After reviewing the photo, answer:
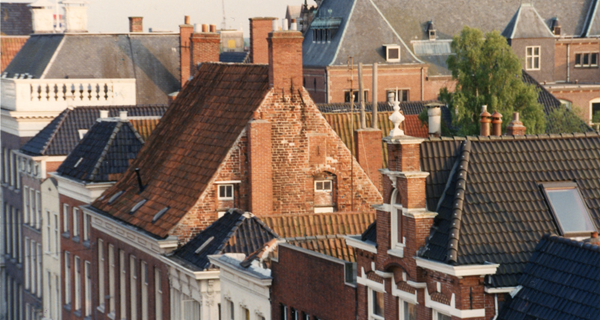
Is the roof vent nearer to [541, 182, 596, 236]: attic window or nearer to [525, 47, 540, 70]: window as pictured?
[541, 182, 596, 236]: attic window

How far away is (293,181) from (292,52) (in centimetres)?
396

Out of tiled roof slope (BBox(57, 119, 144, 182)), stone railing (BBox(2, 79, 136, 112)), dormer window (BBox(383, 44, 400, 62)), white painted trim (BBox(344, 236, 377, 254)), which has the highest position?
dormer window (BBox(383, 44, 400, 62))

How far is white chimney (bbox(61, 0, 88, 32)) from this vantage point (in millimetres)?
73125

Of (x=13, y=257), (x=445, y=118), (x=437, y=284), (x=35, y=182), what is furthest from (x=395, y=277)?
(x=13, y=257)

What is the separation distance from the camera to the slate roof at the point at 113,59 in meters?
70.0

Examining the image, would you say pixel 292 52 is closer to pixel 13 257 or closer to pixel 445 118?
pixel 445 118

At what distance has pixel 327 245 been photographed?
→ 3244 centimetres

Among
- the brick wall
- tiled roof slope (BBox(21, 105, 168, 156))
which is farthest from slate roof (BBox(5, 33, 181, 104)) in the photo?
the brick wall

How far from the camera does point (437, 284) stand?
2280cm

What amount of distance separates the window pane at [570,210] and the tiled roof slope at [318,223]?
11.1 metres

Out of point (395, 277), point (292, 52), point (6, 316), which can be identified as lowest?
point (6, 316)

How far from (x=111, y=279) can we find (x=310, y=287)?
55.8 feet

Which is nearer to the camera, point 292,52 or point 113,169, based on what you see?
point 292,52

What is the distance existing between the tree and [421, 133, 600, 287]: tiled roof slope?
33614mm
